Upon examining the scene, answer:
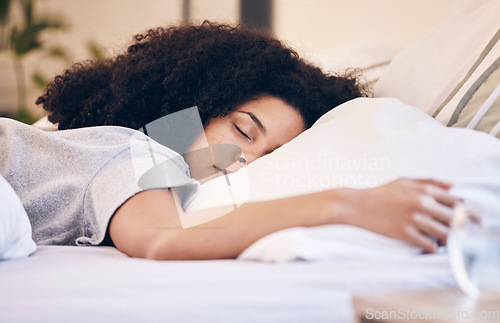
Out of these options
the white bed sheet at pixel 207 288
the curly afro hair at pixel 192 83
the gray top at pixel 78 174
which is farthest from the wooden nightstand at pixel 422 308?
the curly afro hair at pixel 192 83

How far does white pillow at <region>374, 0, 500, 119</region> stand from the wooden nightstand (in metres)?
0.56

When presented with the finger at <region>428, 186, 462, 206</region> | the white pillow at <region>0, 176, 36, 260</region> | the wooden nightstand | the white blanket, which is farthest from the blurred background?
the wooden nightstand

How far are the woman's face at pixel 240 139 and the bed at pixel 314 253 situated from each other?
13cm

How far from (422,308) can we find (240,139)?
26.4 inches

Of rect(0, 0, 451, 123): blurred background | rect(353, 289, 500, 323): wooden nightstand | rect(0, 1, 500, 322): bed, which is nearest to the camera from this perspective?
rect(353, 289, 500, 323): wooden nightstand

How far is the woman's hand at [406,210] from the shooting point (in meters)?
0.61

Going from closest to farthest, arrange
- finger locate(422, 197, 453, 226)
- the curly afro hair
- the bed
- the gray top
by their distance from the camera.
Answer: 1. the bed
2. finger locate(422, 197, 453, 226)
3. the gray top
4. the curly afro hair

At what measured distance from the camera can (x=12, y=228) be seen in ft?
2.24

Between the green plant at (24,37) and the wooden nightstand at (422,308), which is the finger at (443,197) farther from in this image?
the green plant at (24,37)

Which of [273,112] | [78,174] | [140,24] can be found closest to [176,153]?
[78,174]

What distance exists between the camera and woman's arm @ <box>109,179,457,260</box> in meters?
0.62

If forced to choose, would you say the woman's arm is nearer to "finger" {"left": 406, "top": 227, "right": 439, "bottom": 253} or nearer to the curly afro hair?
"finger" {"left": 406, "top": 227, "right": 439, "bottom": 253}

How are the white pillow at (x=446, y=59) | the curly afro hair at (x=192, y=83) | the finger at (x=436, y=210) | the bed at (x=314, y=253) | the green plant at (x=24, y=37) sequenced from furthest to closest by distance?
Result: the green plant at (x=24, y=37) < the curly afro hair at (x=192, y=83) < the white pillow at (x=446, y=59) < the finger at (x=436, y=210) < the bed at (x=314, y=253)

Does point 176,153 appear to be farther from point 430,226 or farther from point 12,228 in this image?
point 430,226
